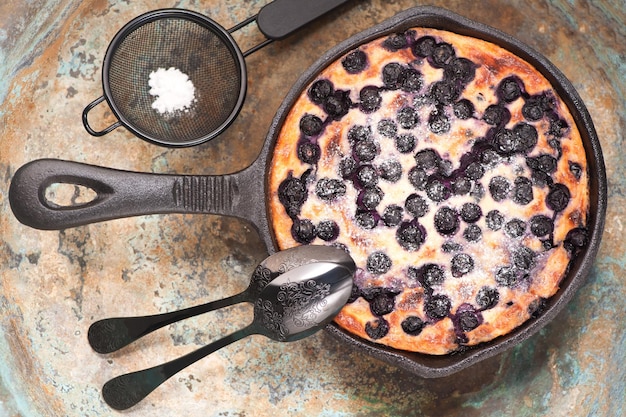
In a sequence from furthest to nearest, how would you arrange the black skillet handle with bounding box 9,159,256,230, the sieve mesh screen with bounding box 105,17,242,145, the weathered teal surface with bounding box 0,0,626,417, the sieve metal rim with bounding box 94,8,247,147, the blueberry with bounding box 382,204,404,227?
1. the weathered teal surface with bounding box 0,0,626,417
2. the sieve mesh screen with bounding box 105,17,242,145
3. the sieve metal rim with bounding box 94,8,247,147
4. the blueberry with bounding box 382,204,404,227
5. the black skillet handle with bounding box 9,159,256,230

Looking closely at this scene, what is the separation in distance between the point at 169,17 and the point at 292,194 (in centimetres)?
100

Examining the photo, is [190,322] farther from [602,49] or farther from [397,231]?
[602,49]

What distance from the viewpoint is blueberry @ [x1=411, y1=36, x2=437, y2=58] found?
8.82 feet

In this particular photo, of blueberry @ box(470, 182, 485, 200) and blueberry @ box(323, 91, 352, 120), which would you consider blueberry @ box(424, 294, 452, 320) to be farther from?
blueberry @ box(323, 91, 352, 120)

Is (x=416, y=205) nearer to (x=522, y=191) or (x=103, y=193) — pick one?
(x=522, y=191)

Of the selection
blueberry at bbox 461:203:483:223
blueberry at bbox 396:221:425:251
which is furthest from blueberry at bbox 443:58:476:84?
blueberry at bbox 396:221:425:251

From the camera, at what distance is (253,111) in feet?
10.6

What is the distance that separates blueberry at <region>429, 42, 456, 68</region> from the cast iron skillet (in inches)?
4.1

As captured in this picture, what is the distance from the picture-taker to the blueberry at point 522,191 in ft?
8.53

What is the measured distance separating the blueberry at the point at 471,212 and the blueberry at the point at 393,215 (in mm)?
231

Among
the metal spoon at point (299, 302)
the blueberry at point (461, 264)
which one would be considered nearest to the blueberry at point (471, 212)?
the blueberry at point (461, 264)

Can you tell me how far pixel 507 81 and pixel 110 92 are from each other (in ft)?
5.28

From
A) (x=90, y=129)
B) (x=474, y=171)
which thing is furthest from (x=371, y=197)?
(x=90, y=129)

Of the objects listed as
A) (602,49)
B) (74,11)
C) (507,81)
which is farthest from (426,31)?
(74,11)
